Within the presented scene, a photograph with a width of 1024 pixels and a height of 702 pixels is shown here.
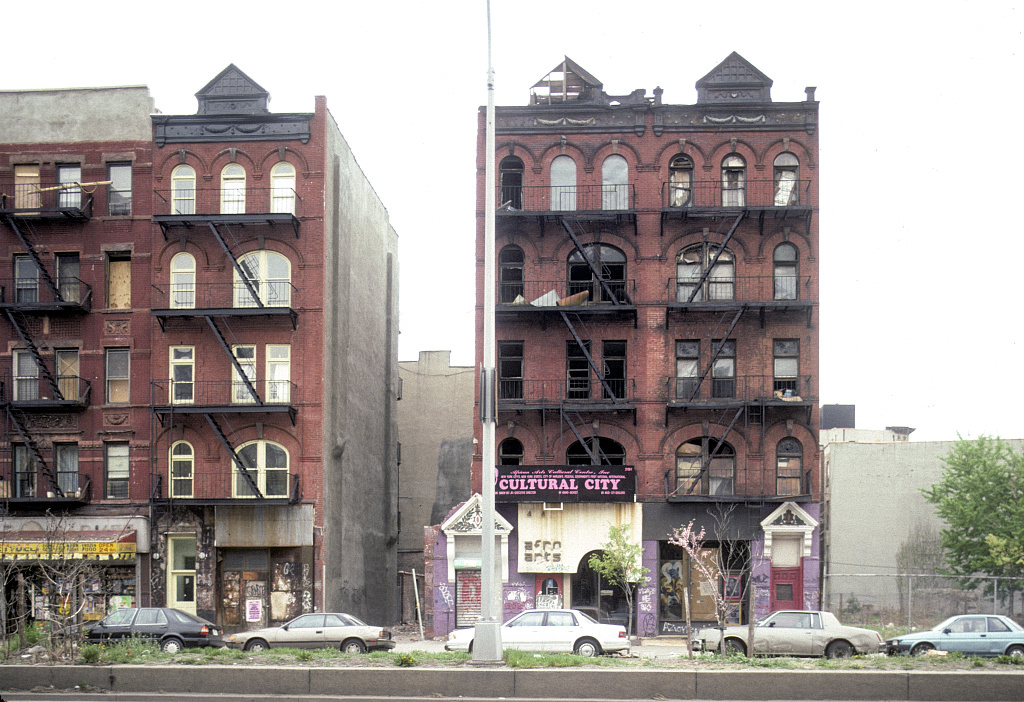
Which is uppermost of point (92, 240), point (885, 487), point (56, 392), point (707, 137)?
point (707, 137)

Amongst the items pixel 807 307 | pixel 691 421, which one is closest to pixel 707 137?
pixel 807 307

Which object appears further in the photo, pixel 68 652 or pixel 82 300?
pixel 82 300

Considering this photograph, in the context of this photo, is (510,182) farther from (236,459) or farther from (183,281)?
(236,459)

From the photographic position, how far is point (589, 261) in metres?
41.5

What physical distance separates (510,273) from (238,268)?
31.8 feet

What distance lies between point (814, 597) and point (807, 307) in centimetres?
1001

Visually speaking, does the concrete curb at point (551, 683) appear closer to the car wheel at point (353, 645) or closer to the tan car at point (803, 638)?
the tan car at point (803, 638)

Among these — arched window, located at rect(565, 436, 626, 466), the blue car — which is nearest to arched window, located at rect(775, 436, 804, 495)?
arched window, located at rect(565, 436, 626, 466)

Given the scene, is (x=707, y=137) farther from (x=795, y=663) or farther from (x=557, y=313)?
(x=795, y=663)

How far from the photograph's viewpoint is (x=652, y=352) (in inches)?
1658

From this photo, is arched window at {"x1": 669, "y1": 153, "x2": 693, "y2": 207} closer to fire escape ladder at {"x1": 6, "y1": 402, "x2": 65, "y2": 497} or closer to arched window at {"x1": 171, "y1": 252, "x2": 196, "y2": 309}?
arched window at {"x1": 171, "y1": 252, "x2": 196, "y2": 309}

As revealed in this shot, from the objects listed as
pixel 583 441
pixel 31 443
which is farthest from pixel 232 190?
pixel 583 441

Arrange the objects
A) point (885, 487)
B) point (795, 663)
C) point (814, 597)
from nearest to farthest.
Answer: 1. point (795, 663)
2. point (814, 597)
3. point (885, 487)

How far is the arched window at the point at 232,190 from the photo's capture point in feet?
139
